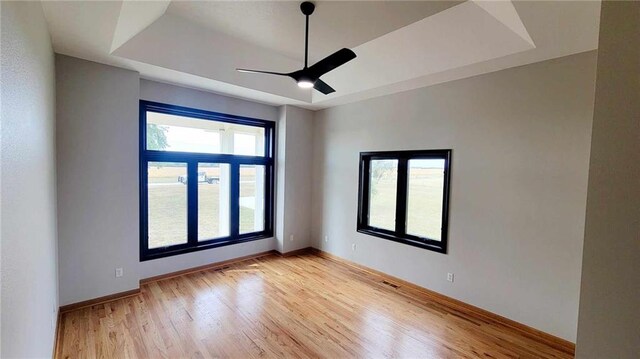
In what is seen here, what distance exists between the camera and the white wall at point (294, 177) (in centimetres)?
504

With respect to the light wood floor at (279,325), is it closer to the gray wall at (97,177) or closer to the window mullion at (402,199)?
the gray wall at (97,177)

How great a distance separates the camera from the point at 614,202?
2.72 ft

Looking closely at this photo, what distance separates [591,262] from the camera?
874 millimetres

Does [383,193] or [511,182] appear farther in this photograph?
[383,193]

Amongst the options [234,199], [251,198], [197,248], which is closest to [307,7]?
[234,199]

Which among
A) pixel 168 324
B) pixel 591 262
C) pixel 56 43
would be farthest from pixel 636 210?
pixel 56 43

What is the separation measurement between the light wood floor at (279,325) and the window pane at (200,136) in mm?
1944

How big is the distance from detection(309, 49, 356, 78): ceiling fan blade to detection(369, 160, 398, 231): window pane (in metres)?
2.18

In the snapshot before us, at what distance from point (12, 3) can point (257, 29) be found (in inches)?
84.7

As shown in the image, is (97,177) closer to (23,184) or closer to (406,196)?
(23,184)

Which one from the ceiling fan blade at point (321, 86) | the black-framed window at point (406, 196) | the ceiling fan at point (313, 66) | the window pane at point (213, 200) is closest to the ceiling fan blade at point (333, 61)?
the ceiling fan at point (313, 66)

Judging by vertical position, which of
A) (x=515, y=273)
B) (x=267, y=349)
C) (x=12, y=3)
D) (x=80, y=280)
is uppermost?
(x=12, y=3)

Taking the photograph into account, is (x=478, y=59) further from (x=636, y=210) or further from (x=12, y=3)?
(x=12, y=3)

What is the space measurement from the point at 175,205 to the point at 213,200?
0.59 metres
